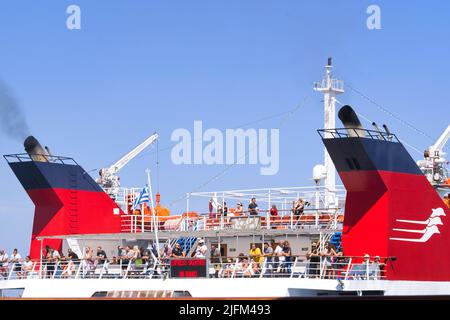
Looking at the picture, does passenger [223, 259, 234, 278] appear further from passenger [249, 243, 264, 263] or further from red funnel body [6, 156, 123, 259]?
red funnel body [6, 156, 123, 259]

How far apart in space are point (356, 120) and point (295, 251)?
19.6ft

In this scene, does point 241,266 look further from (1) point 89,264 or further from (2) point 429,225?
(2) point 429,225

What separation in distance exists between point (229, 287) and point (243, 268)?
3.95 ft

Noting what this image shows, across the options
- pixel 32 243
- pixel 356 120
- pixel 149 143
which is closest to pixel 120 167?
pixel 149 143

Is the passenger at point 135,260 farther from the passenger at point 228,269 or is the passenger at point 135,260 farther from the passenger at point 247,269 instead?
the passenger at point 247,269

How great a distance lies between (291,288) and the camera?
134ft

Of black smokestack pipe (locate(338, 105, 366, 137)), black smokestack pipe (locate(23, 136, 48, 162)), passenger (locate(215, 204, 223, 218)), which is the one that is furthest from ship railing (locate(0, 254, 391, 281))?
black smokestack pipe (locate(23, 136, 48, 162))

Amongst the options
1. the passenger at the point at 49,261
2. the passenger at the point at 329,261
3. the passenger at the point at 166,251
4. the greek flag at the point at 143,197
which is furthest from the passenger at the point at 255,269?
the greek flag at the point at 143,197

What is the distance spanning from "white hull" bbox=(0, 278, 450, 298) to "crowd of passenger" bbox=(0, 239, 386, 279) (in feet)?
1.28

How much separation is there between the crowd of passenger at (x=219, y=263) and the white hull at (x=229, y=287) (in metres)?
0.39

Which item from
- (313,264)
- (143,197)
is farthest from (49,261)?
(313,264)

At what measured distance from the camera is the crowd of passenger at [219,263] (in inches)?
1647

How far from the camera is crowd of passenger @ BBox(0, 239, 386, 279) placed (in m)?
41.8
